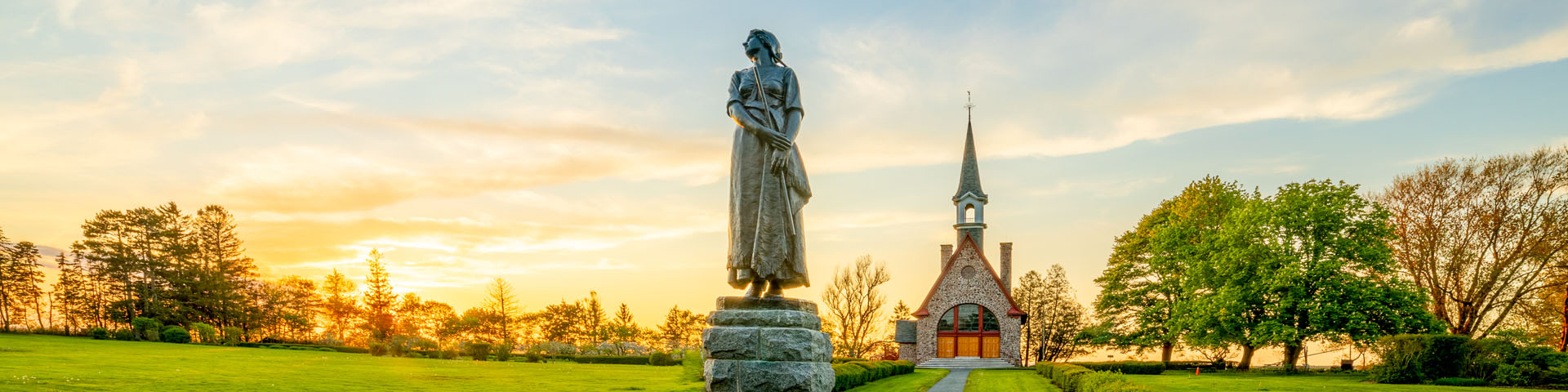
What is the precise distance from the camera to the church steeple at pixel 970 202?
170 ft

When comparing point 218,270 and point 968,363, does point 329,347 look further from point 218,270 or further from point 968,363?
point 968,363

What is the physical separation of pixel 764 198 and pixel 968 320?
136 feet

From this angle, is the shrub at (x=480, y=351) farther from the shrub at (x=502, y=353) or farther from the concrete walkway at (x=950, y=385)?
the concrete walkway at (x=950, y=385)

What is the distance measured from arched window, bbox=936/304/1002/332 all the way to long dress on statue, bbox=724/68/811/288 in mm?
40647

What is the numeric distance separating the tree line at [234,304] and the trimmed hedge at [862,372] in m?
21.6

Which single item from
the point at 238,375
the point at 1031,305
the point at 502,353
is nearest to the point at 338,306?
the point at 502,353

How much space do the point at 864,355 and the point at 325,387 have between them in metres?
39.5

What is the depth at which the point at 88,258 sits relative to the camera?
4791cm

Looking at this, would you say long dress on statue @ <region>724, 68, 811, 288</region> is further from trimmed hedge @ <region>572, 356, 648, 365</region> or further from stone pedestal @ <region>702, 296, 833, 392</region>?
trimmed hedge @ <region>572, 356, 648, 365</region>

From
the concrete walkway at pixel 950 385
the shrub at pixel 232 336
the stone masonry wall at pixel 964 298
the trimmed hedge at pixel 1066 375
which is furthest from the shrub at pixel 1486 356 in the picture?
the shrub at pixel 232 336

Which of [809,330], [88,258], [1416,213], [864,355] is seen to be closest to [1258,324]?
[1416,213]

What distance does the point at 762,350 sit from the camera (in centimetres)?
787

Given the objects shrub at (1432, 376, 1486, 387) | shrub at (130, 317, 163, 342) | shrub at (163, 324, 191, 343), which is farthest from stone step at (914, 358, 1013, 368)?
shrub at (130, 317, 163, 342)

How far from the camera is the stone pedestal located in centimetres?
777
